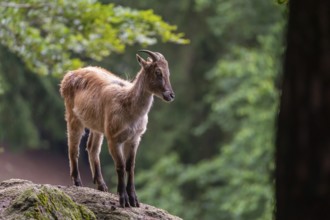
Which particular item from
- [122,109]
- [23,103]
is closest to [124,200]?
[122,109]

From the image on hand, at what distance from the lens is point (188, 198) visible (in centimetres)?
2856

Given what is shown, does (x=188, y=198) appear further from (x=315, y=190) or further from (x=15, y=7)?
(x=315, y=190)

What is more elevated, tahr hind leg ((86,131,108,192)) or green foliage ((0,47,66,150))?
green foliage ((0,47,66,150))

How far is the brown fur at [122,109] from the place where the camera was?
307 inches

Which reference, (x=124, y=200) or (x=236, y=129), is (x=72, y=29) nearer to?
(x=124, y=200)

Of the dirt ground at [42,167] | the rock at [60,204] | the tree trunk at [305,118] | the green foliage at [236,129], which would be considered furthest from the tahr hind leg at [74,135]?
the dirt ground at [42,167]

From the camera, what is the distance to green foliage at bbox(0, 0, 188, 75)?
40.4 feet

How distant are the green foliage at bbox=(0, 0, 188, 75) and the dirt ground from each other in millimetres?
14024

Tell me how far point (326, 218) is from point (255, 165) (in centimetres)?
2093

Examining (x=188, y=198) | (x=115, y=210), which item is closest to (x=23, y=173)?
(x=188, y=198)

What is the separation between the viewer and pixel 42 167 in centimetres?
3009

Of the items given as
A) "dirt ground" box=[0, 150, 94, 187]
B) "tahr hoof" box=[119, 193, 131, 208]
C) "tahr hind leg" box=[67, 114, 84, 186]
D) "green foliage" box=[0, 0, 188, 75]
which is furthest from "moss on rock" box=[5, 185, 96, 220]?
"dirt ground" box=[0, 150, 94, 187]

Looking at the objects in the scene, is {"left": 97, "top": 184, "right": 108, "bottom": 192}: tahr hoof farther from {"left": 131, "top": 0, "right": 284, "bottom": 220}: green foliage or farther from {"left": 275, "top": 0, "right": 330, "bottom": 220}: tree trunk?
{"left": 131, "top": 0, "right": 284, "bottom": 220}: green foliage

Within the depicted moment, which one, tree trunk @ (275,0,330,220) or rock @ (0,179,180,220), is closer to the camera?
tree trunk @ (275,0,330,220)
